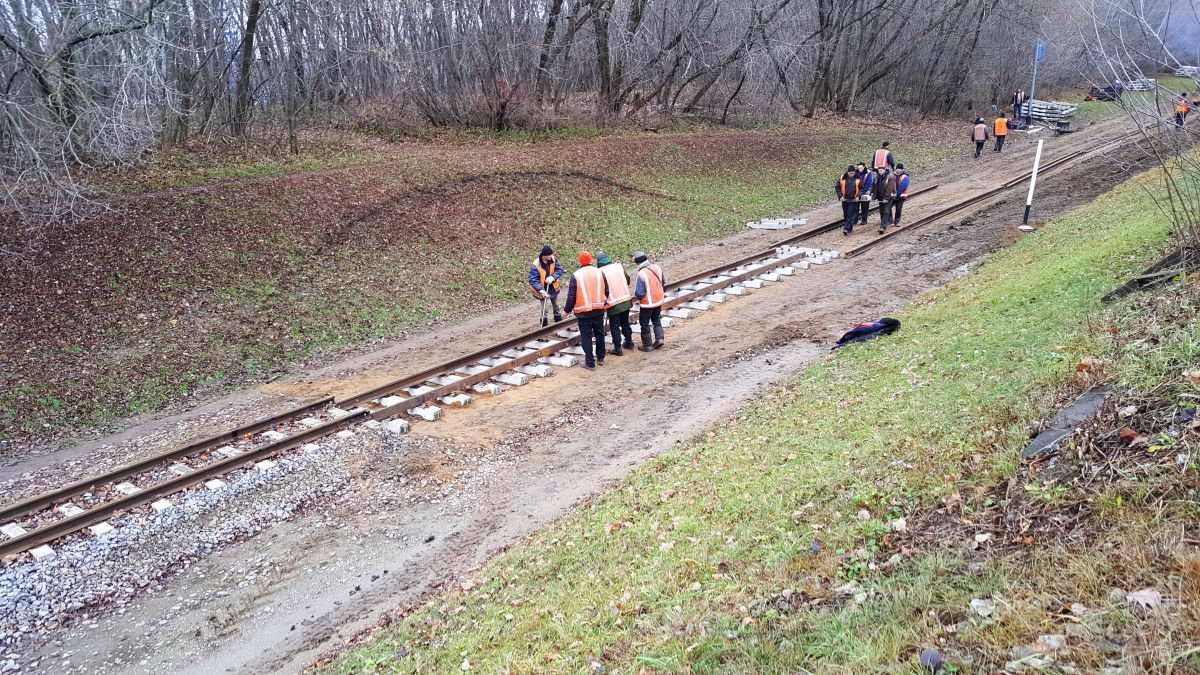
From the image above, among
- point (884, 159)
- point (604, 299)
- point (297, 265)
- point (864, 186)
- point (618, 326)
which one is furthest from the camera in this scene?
point (884, 159)

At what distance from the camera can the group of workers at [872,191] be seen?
20969 millimetres

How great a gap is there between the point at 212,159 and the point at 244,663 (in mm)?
18627

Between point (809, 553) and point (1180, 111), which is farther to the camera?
point (1180, 111)

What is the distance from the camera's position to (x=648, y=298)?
13.6 meters

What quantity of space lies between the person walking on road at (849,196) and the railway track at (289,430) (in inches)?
240

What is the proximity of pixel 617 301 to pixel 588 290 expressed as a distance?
0.68 meters

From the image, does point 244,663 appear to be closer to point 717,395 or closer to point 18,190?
point 717,395

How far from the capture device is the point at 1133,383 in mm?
6027

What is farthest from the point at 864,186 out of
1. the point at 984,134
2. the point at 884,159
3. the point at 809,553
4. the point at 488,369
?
the point at 809,553

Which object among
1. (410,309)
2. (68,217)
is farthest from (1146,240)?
(68,217)

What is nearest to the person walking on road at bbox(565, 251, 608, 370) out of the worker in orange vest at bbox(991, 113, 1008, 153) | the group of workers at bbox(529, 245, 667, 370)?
the group of workers at bbox(529, 245, 667, 370)

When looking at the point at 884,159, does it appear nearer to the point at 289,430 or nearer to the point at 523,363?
the point at 523,363

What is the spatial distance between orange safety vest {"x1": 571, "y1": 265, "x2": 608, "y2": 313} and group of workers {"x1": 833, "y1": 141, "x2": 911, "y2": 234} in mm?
10852

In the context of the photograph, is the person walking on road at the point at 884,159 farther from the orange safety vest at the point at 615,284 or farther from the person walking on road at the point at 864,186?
the orange safety vest at the point at 615,284
